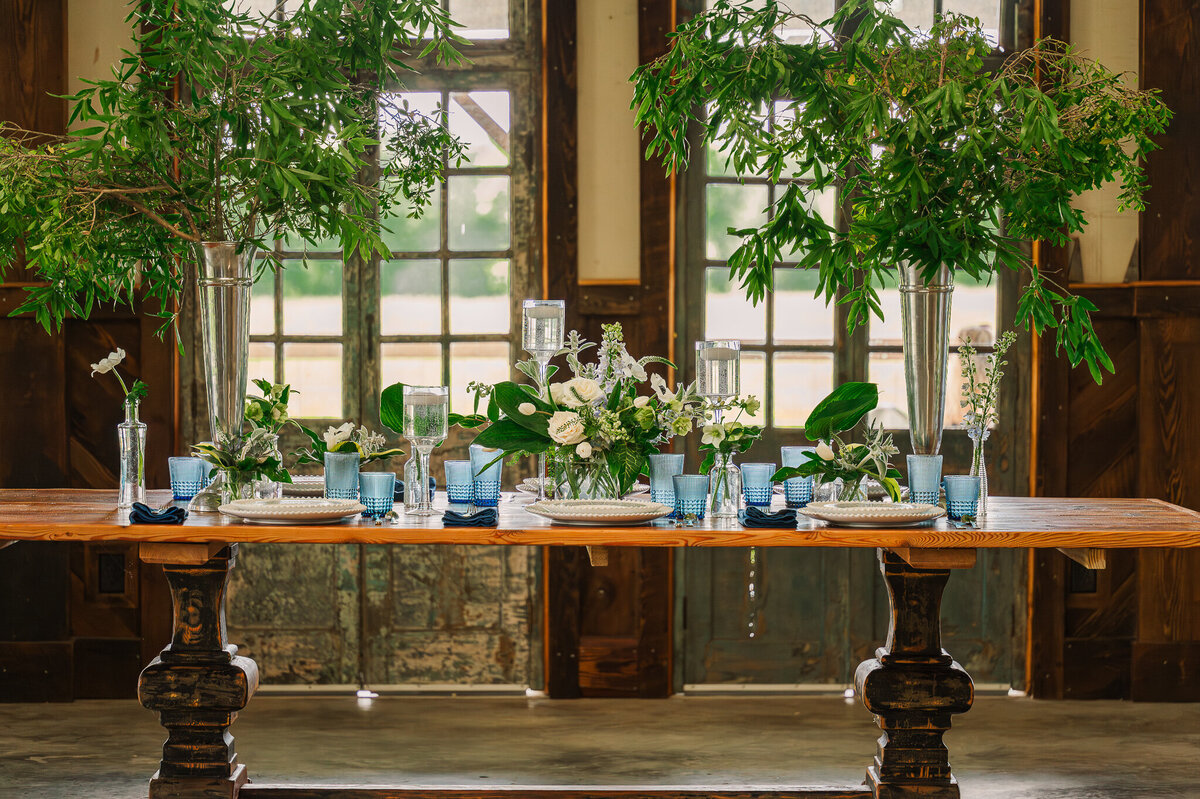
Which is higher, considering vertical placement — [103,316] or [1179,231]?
[1179,231]

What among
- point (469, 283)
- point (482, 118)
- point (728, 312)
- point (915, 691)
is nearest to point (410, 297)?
point (469, 283)

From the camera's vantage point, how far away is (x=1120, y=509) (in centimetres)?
272

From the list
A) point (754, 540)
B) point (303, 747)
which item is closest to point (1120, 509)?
point (754, 540)

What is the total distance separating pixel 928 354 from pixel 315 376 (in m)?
2.36

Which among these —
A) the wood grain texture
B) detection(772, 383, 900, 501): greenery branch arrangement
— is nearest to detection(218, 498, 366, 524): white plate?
the wood grain texture

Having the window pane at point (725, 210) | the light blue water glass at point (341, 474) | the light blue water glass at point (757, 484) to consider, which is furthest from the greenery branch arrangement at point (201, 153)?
the window pane at point (725, 210)

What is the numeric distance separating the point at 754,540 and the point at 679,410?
0.36 m

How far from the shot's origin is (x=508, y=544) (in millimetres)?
2576

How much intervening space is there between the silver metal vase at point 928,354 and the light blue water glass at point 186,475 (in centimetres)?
172

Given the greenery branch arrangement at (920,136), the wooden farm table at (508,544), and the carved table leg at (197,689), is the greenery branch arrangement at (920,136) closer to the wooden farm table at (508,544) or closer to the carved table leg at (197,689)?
the wooden farm table at (508,544)

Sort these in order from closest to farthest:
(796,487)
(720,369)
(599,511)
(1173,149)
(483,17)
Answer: (599,511), (720,369), (796,487), (1173,149), (483,17)

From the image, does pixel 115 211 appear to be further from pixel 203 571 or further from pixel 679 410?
pixel 679 410

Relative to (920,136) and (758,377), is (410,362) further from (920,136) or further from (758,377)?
(920,136)

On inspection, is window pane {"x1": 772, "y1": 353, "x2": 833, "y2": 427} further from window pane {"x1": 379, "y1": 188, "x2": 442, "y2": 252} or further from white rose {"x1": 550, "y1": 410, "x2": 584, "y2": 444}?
white rose {"x1": 550, "y1": 410, "x2": 584, "y2": 444}
